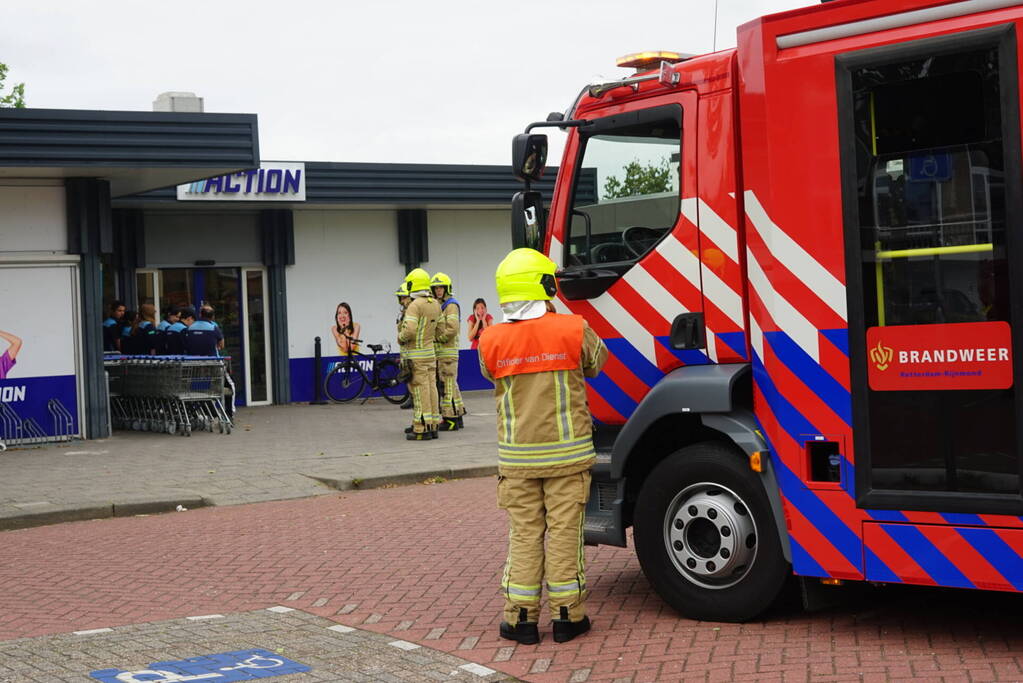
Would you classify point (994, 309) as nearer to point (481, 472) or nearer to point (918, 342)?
point (918, 342)

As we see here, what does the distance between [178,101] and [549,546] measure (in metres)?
14.9

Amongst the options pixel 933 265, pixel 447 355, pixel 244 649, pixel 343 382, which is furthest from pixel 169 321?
pixel 933 265

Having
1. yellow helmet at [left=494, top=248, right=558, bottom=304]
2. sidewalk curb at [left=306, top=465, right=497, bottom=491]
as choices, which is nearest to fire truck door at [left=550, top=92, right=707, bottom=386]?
yellow helmet at [left=494, top=248, right=558, bottom=304]

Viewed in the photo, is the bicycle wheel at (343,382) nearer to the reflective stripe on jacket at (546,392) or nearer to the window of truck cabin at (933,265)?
the reflective stripe on jacket at (546,392)

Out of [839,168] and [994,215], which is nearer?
[994,215]

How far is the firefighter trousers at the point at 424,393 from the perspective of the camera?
15469mm

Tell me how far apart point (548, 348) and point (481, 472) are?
276 inches

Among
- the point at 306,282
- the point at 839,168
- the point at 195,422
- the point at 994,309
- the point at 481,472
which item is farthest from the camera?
the point at 306,282

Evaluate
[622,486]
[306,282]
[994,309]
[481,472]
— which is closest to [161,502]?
[481,472]

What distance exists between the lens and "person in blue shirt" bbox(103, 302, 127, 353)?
1909cm

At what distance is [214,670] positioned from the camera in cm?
583

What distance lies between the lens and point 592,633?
20.9ft

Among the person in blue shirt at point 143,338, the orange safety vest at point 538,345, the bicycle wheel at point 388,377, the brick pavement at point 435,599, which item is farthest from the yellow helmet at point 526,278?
the bicycle wheel at point 388,377

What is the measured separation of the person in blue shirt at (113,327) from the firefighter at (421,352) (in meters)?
5.70
